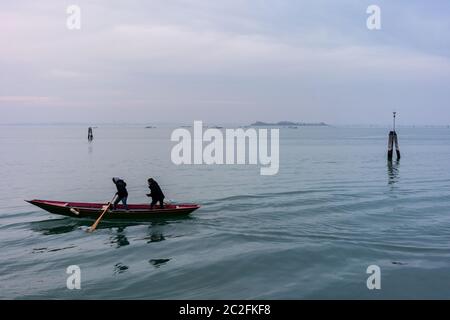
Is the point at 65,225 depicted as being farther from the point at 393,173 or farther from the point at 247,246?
the point at 393,173

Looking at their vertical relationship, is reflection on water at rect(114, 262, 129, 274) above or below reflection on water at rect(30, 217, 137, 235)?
below

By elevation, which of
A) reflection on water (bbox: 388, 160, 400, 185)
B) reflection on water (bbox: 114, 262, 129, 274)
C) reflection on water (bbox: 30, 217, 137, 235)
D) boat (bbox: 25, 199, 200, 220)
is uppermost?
reflection on water (bbox: 388, 160, 400, 185)

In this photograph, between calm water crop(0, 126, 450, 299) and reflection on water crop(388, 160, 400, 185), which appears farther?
reflection on water crop(388, 160, 400, 185)

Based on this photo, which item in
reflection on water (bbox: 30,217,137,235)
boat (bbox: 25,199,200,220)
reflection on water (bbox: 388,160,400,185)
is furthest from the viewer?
reflection on water (bbox: 388,160,400,185)

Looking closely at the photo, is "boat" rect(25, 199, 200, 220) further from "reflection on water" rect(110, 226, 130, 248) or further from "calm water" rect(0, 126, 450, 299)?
"reflection on water" rect(110, 226, 130, 248)

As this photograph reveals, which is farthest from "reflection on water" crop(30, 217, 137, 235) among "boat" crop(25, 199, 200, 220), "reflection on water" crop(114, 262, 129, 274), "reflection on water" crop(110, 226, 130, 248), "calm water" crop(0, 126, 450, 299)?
"reflection on water" crop(114, 262, 129, 274)

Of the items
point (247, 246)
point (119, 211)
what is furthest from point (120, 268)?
point (119, 211)

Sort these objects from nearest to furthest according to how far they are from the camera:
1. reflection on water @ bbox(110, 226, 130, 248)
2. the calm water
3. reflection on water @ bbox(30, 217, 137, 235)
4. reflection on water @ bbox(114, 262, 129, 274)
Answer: the calm water → reflection on water @ bbox(114, 262, 129, 274) → reflection on water @ bbox(110, 226, 130, 248) → reflection on water @ bbox(30, 217, 137, 235)

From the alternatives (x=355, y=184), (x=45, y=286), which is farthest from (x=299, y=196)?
(x=45, y=286)

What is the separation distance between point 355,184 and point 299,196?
8.82 meters

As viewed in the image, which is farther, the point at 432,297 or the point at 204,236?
the point at 204,236

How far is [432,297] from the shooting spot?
1427 centimetres
